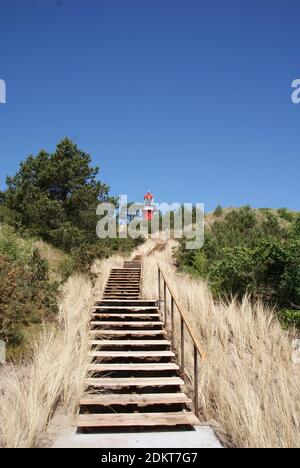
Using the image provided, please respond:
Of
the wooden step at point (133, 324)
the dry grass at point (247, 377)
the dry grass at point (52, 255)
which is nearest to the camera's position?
the dry grass at point (247, 377)

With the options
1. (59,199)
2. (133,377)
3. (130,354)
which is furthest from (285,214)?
(133,377)

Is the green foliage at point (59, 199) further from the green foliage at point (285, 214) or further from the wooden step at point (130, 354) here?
the green foliage at point (285, 214)

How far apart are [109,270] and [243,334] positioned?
1065 cm

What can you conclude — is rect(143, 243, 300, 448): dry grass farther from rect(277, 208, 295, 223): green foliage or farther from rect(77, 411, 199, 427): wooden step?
rect(277, 208, 295, 223): green foliage

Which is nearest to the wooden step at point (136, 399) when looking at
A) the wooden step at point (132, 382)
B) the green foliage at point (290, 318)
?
the wooden step at point (132, 382)

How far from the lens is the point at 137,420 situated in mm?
5215

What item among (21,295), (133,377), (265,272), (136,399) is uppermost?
(265,272)

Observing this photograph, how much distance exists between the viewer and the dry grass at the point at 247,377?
4.42 meters

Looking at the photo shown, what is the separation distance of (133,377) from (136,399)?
1375 millimetres

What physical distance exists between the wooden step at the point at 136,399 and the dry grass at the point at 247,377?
0.33m

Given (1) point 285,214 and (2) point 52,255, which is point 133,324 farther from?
(1) point 285,214

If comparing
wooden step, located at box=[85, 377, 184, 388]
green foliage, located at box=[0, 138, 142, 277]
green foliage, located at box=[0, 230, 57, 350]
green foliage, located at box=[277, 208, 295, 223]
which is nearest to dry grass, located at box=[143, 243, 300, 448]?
wooden step, located at box=[85, 377, 184, 388]

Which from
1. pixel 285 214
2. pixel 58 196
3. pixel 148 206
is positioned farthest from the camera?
pixel 148 206
